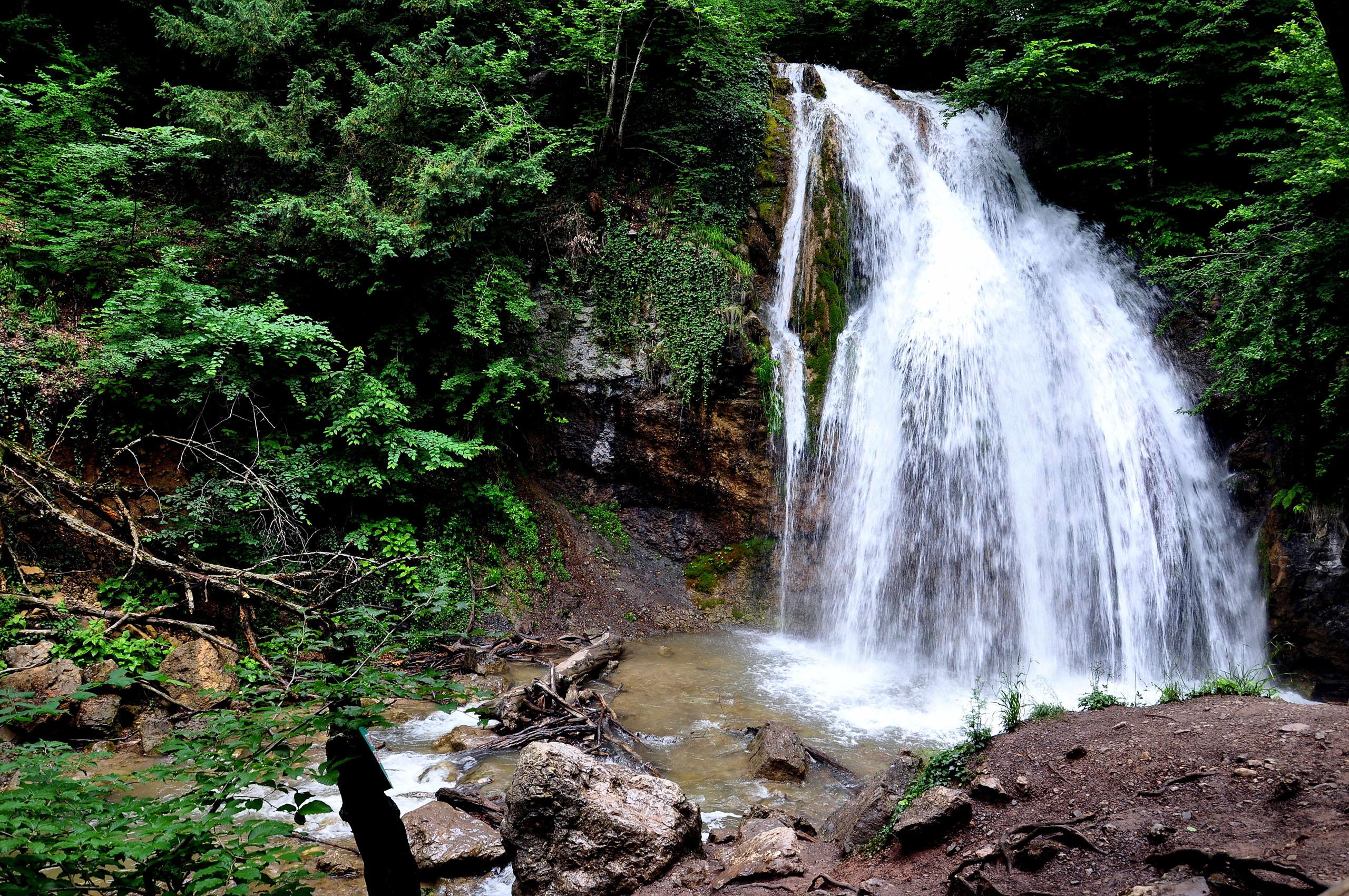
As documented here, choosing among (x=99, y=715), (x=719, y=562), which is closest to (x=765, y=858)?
(x=99, y=715)

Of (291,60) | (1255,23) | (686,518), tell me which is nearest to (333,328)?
(291,60)

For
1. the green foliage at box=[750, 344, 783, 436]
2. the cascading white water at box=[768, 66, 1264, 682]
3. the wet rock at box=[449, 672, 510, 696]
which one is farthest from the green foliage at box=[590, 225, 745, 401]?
the wet rock at box=[449, 672, 510, 696]

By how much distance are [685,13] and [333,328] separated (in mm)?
7555

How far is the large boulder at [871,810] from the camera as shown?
13.7 feet

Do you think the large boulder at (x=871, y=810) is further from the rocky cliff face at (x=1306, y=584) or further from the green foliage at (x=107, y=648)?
the rocky cliff face at (x=1306, y=584)

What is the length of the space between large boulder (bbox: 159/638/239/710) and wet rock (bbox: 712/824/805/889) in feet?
16.2

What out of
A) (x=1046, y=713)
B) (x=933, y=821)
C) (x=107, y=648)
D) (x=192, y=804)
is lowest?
(x=107, y=648)

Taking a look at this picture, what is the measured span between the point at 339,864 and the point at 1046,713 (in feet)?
16.4

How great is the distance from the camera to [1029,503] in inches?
381

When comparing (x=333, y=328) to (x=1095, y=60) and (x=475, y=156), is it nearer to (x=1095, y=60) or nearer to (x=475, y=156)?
(x=475, y=156)

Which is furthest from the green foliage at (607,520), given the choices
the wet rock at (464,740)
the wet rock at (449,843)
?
the wet rock at (449,843)

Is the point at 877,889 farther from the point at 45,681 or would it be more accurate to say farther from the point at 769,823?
the point at 45,681

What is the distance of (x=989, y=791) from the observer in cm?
402

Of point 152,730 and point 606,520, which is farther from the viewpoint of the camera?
point 606,520
